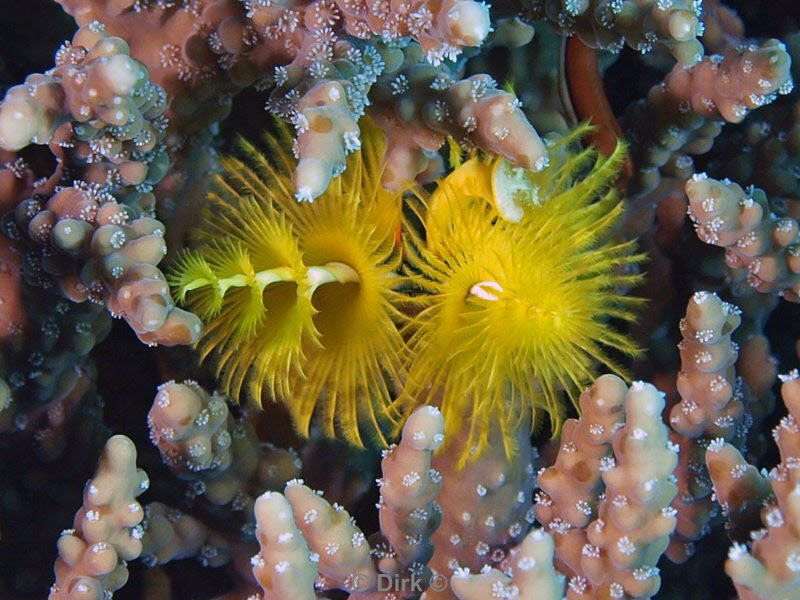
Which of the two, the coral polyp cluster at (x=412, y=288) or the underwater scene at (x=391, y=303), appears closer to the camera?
the underwater scene at (x=391, y=303)

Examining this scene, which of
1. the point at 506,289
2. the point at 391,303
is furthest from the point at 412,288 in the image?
the point at 506,289

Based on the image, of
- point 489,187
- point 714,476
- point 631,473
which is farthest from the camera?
point 489,187

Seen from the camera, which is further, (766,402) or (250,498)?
(766,402)

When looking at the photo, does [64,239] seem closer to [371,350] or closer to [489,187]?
[371,350]

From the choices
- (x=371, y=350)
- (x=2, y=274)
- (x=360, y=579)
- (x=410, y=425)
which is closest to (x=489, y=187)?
(x=371, y=350)

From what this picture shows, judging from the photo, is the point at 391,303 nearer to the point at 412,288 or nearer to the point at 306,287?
the point at 412,288

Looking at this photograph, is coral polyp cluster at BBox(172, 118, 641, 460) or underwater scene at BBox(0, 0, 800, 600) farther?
coral polyp cluster at BBox(172, 118, 641, 460)

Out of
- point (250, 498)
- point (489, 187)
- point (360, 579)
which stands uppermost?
point (489, 187)
